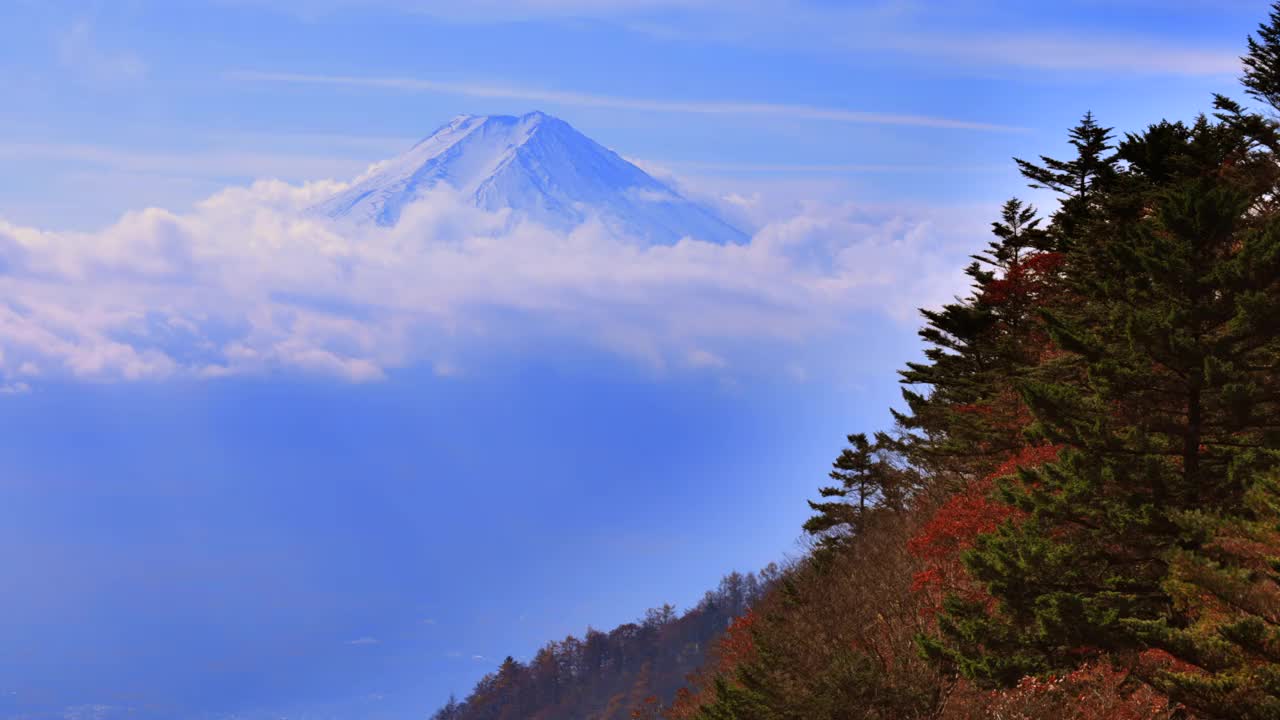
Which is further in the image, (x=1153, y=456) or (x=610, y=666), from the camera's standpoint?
(x=610, y=666)

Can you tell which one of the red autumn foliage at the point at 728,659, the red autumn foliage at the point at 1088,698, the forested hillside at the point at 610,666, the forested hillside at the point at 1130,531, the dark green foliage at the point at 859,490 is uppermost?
the forested hillside at the point at 610,666

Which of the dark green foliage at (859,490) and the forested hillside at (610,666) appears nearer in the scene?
the dark green foliage at (859,490)

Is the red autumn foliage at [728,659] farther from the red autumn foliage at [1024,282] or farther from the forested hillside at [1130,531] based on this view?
the red autumn foliage at [1024,282]

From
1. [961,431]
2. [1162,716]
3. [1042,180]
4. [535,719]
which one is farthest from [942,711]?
[535,719]

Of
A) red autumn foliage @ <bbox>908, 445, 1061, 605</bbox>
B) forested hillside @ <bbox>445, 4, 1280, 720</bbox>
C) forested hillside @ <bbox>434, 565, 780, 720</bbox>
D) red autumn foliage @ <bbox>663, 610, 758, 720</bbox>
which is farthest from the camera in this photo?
forested hillside @ <bbox>434, 565, 780, 720</bbox>

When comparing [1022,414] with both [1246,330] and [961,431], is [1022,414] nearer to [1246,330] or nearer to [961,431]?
[961,431]

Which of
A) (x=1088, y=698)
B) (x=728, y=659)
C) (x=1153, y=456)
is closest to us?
(x=1153, y=456)

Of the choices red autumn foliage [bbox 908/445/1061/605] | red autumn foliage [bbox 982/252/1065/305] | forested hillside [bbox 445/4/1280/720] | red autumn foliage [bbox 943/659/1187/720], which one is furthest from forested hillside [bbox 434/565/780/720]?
red autumn foliage [bbox 943/659/1187/720]

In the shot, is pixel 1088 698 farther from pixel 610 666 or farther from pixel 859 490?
pixel 610 666

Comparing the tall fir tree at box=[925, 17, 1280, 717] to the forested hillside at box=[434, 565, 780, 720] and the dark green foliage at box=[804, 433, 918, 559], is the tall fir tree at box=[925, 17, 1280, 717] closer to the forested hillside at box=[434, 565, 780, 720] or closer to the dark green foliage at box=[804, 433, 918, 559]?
the dark green foliage at box=[804, 433, 918, 559]

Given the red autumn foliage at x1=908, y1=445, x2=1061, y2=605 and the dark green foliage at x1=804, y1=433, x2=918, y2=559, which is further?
the dark green foliage at x1=804, y1=433, x2=918, y2=559

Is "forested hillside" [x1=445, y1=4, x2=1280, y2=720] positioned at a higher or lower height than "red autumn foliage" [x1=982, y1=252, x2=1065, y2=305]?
lower

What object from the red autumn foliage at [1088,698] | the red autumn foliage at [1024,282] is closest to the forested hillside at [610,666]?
the red autumn foliage at [1024,282]

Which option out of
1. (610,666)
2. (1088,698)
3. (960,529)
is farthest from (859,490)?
(610,666)
